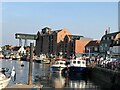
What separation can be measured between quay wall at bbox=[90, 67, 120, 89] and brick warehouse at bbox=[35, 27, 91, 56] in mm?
84165

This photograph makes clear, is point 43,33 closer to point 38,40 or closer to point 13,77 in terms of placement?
point 38,40

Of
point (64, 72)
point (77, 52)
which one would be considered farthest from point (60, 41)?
point (64, 72)

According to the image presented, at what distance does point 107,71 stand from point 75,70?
56.1 ft

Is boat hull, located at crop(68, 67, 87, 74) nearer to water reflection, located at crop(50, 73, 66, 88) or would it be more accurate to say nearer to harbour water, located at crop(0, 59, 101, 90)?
harbour water, located at crop(0, 59, 101, 90)

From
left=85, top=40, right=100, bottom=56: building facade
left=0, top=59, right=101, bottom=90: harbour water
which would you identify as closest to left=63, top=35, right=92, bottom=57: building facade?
left=85, top=40, right=100, bottom=56: building facade

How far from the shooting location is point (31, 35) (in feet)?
641

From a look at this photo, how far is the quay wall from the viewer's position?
39134 millimetres

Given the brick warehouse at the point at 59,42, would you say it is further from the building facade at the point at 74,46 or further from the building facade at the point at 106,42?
the building facade at the point at 106,42

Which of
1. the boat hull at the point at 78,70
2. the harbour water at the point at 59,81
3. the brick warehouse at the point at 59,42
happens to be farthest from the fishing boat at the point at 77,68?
the brick warehouse at the point at 59,42

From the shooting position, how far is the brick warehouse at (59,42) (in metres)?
143

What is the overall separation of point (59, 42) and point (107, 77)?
117269 millimetres

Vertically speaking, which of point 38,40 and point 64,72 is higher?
point 38,40

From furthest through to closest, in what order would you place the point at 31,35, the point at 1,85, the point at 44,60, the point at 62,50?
the point at 31,35, the point at 62,50, the point at 44,60, the point at 1,85

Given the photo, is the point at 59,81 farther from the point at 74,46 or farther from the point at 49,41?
the point at 49,41
